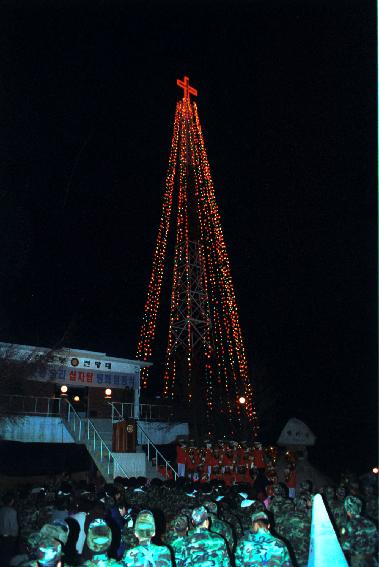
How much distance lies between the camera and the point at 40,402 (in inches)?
870

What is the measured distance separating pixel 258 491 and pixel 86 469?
384 inches

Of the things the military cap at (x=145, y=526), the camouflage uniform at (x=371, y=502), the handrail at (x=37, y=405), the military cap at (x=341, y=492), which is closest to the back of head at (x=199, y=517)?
the military cap at (x=145, y=526)

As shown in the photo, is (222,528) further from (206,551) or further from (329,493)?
(329,493)

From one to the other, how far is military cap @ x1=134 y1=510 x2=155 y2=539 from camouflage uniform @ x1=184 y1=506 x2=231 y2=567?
1.05 ft

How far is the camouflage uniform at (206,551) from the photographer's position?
458 cm

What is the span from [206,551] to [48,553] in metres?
1.31

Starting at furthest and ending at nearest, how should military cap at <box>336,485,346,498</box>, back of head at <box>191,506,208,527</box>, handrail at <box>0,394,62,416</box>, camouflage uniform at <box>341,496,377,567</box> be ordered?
handrail at <box>0,394,62,416</box>
military cap at <box>336,485,346,498</box>
camouflage uniform at <box>341,496,377,567</box>
back of head at <box>191,506,208,527</box>

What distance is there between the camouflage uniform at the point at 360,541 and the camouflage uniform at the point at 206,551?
1.65m

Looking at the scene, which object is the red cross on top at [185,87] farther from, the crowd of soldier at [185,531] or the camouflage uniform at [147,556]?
the camouflage uniform at [147,556]

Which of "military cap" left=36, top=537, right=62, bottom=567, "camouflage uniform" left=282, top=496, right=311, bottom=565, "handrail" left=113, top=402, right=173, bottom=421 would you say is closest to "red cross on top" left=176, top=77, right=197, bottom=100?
"handrail" left=113, top=402, right=173, bottom=421

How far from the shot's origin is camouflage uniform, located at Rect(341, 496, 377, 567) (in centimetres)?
571

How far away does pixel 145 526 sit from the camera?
461cm

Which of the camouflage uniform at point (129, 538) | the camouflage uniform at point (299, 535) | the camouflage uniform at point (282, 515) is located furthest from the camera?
the camouflage uniform at point (282, 515)

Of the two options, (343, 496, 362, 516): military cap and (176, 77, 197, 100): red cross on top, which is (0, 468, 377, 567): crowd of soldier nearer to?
(343, 496, 362, 516): military cap
